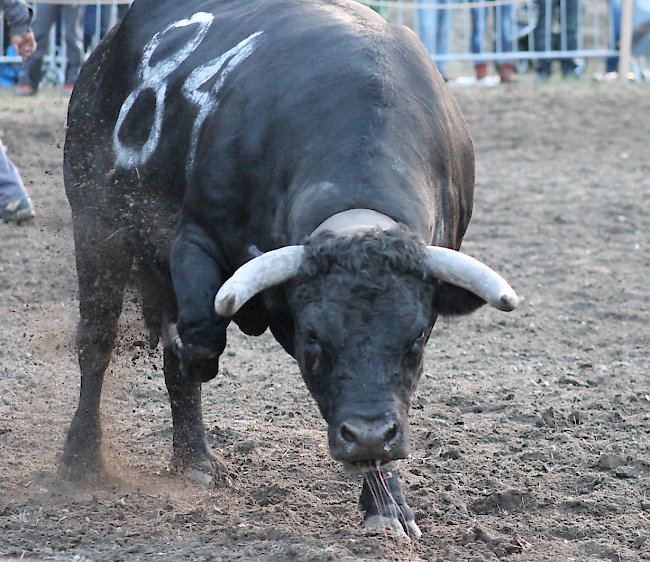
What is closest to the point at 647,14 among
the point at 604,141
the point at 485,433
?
the point at 604,141

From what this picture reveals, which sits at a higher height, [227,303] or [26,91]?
[227,303]

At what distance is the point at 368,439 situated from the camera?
2.85 meters

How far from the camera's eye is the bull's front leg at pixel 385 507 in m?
3.54

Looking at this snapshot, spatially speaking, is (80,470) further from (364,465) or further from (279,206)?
(364,465)

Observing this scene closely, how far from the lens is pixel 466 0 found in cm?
1479

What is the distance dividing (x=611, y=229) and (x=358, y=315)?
5.91 metres

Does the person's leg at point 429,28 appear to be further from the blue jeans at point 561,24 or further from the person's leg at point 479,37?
the blue jeans at point 561,24

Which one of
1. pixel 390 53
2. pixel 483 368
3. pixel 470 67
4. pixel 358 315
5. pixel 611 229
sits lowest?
pixel 470 67

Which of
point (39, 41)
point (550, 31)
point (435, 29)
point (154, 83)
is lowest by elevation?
point (550, 31)

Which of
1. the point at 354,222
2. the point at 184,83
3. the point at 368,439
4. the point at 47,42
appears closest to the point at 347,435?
the point at 368,439

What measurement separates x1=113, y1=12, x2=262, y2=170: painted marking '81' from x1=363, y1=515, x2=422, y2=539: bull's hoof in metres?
1.57

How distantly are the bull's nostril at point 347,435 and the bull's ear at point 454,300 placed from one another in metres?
0.58

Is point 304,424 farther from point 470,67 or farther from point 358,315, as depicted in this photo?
point 470,67

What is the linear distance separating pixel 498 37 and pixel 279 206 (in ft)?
37.8
